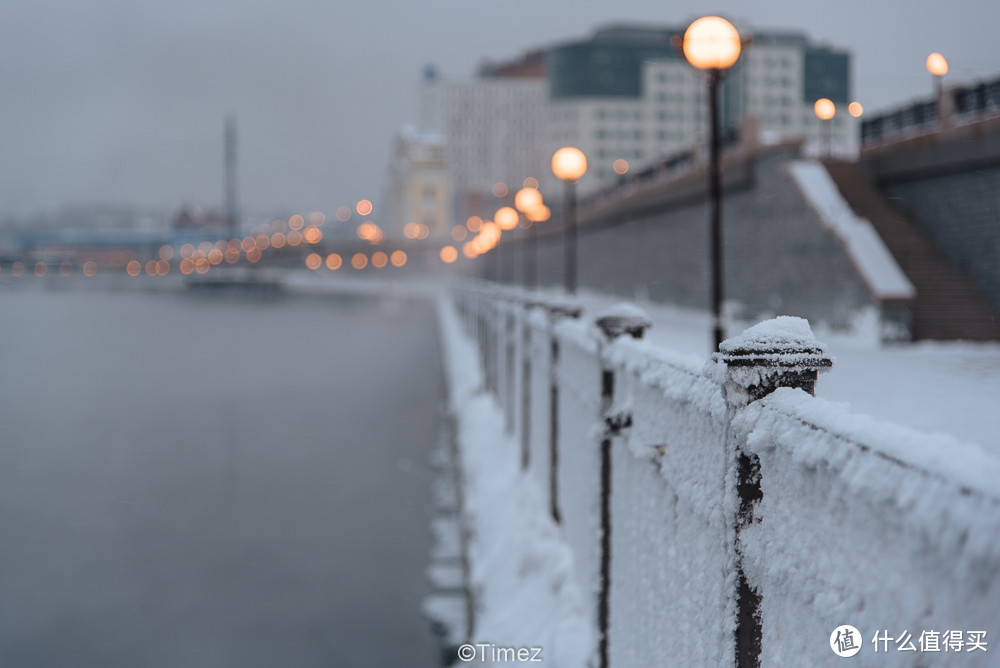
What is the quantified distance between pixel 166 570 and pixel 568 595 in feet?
25.9

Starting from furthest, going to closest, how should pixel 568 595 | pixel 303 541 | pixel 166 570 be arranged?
pixel 303 541 → pixel 166 570 → pixel 568 595

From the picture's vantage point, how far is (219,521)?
1441 cm

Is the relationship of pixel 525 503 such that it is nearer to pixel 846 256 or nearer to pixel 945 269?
pixel 846 256

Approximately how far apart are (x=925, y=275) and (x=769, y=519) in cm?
1805

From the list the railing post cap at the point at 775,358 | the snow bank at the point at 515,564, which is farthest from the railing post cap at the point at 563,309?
the railing post cap at the point at 775,358

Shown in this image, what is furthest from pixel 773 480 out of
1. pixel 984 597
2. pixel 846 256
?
pixel 846 256

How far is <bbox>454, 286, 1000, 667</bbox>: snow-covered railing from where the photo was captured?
156 cm

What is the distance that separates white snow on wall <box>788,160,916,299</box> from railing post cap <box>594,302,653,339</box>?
1395 centimetres

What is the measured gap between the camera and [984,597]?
4.83 ft

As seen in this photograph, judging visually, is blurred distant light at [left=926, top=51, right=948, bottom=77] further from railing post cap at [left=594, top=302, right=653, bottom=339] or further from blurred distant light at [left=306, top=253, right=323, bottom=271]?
blurred distant light at [left=306, top=253, right=323, bottom=271]

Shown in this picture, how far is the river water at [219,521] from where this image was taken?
32.4 feet

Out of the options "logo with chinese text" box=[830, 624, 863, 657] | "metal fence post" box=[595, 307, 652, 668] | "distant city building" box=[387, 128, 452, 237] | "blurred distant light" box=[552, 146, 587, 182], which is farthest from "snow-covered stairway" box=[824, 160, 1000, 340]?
"distant city building" box=[387, 128, 452, 237]

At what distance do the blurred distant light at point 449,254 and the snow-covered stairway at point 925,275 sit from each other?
4266 inches

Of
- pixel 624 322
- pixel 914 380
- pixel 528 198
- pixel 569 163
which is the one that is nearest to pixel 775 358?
pixel 624 322
